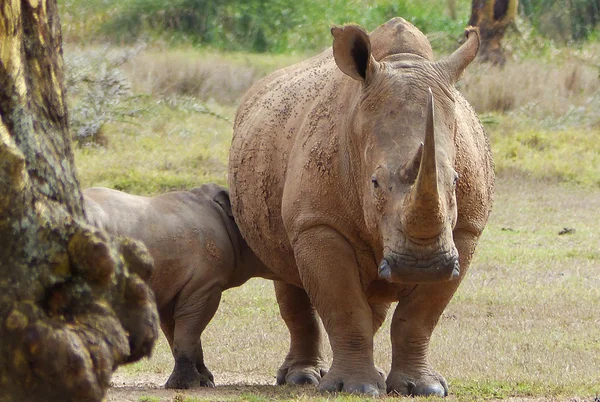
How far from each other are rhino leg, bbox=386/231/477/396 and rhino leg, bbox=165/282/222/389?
1181 mm

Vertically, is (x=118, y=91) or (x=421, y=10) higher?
(x=118, y=91)

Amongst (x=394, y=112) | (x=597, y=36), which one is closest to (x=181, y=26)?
(x=597, y=36)

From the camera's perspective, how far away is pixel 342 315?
20.3 ft

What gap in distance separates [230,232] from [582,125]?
10.8m

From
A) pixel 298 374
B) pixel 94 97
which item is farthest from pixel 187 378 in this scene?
pixel 94 97

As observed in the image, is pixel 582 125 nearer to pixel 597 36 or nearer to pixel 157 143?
pixel 157 143

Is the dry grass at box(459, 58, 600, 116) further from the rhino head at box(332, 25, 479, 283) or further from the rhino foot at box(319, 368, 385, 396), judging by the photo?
the rhino foot at box(319, 368, 385, 396)

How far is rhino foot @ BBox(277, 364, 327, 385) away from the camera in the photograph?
7195 millimetres

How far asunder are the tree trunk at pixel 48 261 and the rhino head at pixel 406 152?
1589mm

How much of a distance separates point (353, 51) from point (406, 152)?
0.70 metres

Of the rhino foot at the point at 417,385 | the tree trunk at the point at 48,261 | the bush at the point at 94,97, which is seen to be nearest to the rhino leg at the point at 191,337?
the rhino foot at the point at 417,385

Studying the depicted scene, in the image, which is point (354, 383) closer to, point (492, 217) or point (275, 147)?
point (275, 147)

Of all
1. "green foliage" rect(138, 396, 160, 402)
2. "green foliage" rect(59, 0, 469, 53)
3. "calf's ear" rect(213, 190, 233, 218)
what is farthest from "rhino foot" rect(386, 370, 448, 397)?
"green foliage" rect(59, 0, 469, 53)

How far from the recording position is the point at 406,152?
566 cm
